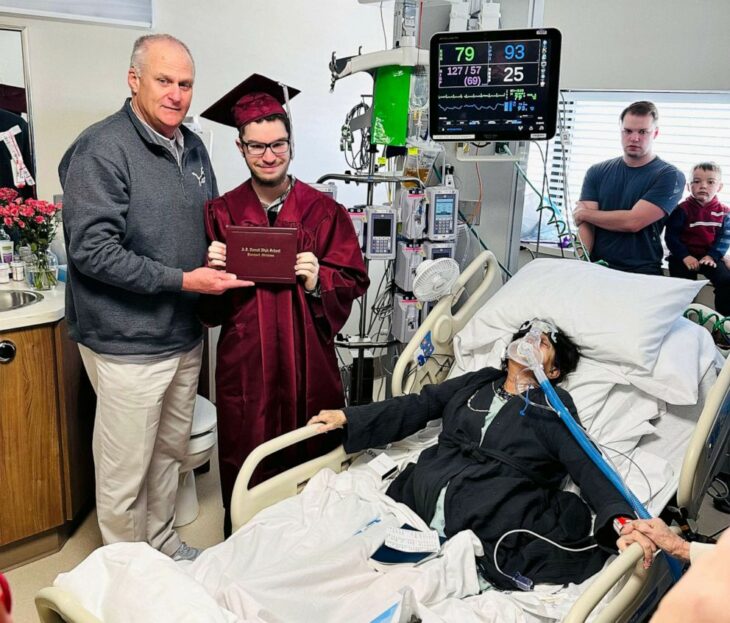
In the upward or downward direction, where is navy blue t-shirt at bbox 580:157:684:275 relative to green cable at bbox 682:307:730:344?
upward

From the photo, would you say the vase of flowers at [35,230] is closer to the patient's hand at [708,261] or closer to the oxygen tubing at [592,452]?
the oxygen tubing at [592,452]

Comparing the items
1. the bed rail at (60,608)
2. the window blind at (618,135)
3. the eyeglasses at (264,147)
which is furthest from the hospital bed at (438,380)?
the window blind at (618,135)

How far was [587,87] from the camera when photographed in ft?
13.9

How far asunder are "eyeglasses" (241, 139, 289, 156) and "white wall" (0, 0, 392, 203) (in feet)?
4.16

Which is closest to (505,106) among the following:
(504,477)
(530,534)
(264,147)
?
(264,147)

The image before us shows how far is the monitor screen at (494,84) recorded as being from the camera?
2.38 metres

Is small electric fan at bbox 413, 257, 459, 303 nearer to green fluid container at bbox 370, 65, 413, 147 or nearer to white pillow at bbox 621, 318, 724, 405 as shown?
green fluid container at bbox 370, 65, 413, 147

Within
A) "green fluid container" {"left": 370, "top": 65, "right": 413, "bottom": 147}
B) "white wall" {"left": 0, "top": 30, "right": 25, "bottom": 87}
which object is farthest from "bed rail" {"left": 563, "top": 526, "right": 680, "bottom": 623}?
"white wall" {"left": 0, "top": 30, "right": 25, "bottom": 87}

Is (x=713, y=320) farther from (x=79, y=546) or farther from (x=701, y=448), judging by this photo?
(x=79, y=546)

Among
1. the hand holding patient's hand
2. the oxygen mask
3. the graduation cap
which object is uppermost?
the graduation cap

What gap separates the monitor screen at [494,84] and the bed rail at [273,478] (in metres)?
1.13

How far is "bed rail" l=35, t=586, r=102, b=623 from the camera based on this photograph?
1315 millimetres

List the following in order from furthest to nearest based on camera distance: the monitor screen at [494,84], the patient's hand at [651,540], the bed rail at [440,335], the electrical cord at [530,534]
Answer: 1. the bed rail at [440,335]
2. the monitor screen at [494,84]
3. the electrical cord at [530,534]
4. the patient's hand at [651,540]

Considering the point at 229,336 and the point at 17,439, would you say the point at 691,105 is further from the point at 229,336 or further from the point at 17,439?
the point at 17,439
